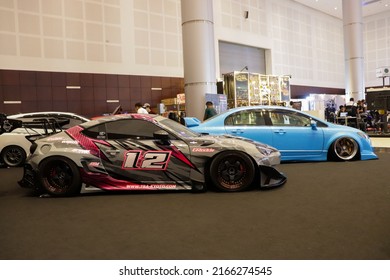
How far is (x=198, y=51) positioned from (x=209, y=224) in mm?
9946

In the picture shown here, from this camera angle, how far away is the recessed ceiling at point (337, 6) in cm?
2784

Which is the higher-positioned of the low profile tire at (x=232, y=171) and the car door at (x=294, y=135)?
the car door at (x=294, y=135)

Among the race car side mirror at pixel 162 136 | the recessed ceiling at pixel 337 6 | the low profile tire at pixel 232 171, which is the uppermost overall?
the recessed ceiling at pixel 337 6

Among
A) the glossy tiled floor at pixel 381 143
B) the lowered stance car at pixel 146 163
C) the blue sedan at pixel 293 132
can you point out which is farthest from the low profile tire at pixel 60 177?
the glossy tiled floor at pixel 381 143

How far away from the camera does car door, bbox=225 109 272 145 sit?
7.58m

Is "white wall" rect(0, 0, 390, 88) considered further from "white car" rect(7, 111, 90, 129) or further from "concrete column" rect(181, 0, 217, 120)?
"white car" rect(7, 111, 90, 129)

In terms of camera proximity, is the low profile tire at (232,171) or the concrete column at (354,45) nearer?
the low profile tire at (232,171)

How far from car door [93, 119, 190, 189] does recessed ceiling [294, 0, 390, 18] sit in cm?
2604

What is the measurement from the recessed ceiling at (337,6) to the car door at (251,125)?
22982 millimetres

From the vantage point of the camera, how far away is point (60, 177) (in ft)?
17.3

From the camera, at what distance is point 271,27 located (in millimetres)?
25188

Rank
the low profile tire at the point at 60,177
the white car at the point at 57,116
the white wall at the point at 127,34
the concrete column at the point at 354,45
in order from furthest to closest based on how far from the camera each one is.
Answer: the concrete column at the point at 354,45 < the white wall at the point at 127,34 < the white car at the point at 57,116 < the low profile tire at the point at 60,177

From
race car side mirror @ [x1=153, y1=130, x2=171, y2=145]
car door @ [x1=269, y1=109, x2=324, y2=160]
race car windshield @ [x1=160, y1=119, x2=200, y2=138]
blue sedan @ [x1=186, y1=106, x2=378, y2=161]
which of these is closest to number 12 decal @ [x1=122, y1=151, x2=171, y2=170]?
race car side mirror @ [x1=153, y1=130, x2=171, y2=145]

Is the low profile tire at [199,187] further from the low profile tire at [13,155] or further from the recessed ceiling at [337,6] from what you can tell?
the recessed ceiling at [337,6]
